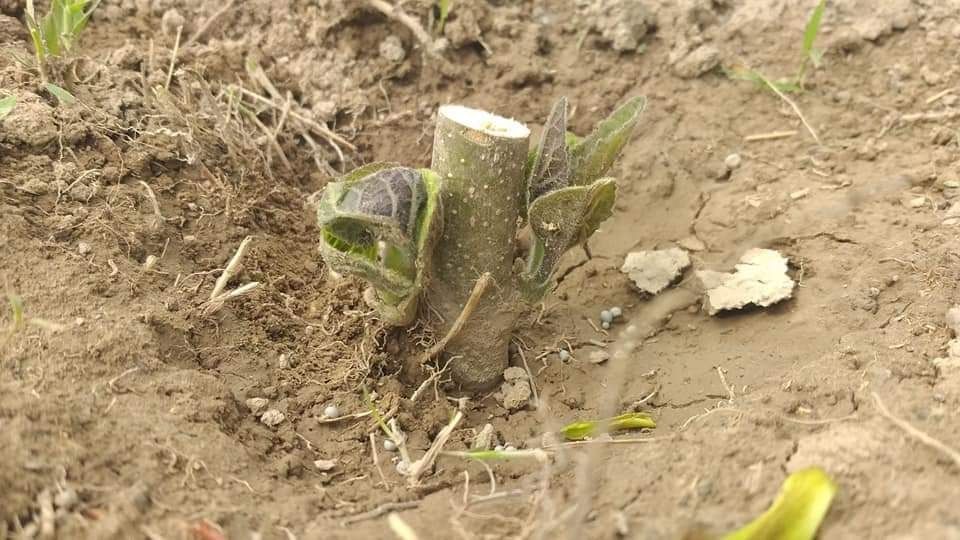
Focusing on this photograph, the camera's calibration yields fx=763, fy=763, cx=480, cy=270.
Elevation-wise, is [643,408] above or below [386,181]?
below

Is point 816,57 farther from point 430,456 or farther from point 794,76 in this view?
point 430,456

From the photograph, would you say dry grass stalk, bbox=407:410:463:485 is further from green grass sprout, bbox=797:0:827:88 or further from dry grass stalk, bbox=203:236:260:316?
green grass sprout, bbox=797:0:827:88

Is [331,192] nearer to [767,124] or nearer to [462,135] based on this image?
[462,135]

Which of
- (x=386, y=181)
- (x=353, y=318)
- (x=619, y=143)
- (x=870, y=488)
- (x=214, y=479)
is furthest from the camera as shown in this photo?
(x=353, y=318)

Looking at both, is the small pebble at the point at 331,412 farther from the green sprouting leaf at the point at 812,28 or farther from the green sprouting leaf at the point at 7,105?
the green sprouting leaf at the point at 812,28

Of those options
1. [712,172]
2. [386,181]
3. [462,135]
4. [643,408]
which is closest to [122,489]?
[386,181]

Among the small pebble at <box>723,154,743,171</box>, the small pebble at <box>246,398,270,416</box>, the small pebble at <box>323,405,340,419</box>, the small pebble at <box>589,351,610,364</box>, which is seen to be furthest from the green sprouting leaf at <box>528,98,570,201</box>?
the small pebble at <box>723,154,743,171</box>
